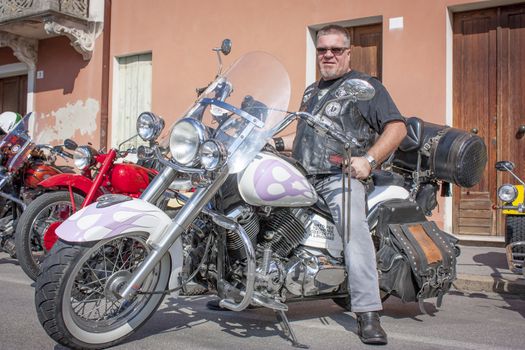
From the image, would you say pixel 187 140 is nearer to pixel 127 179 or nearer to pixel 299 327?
pixel 299 327

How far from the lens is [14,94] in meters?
14.8

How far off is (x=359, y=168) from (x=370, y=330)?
92cm

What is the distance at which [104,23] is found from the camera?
12.4 m

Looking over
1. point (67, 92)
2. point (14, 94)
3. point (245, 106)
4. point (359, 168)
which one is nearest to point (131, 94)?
point (67, 92)

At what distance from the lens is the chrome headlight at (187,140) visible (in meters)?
3.13

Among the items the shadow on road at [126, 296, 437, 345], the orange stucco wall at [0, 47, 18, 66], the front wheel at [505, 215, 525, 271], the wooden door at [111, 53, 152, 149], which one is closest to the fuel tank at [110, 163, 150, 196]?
the shadow on road at [126, 296, 437, 345]

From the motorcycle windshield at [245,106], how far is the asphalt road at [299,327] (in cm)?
107

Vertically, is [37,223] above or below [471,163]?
below

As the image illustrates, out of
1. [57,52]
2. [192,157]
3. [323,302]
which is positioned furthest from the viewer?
[57,52]

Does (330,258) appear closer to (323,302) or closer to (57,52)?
(323,302)

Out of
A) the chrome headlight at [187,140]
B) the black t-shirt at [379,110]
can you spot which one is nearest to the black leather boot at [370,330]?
the black t-shirt at [379,110]

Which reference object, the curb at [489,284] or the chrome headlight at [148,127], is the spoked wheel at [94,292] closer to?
the chrome headlight at [148,127]

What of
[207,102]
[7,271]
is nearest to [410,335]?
[207,102]

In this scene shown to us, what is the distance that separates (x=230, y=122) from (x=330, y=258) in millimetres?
1013
